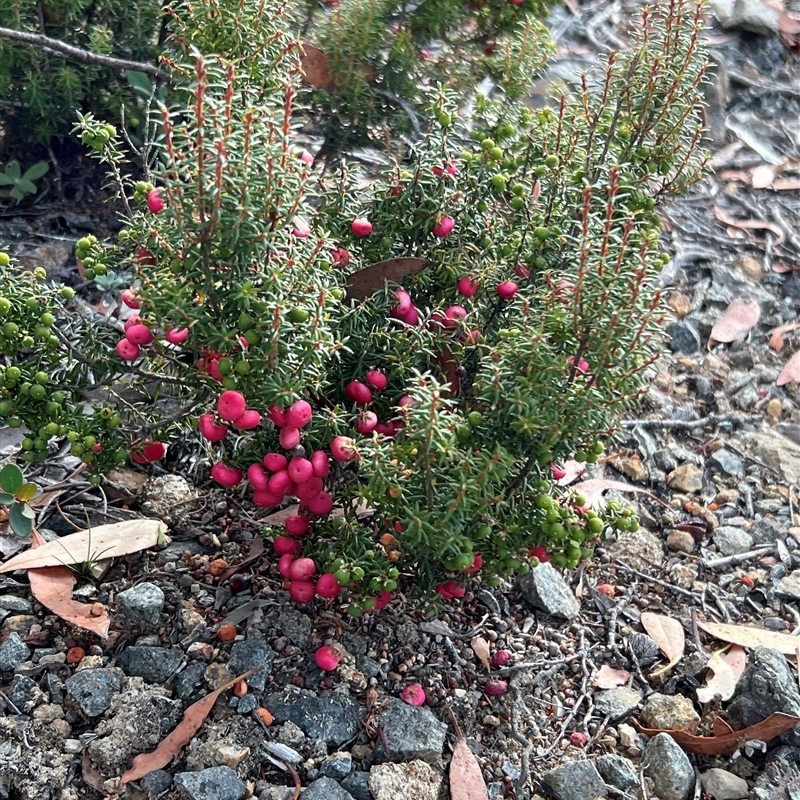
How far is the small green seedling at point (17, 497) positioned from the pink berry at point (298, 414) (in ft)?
2.95

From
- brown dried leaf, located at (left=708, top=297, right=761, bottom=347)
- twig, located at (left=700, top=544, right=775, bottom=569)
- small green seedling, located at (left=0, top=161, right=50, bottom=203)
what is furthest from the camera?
brown dried leaf, located at (left=708, top=297, right=761, bottom=347)

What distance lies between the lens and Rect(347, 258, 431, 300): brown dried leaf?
2141mm

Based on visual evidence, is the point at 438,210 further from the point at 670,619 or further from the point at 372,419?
the point at 670,619

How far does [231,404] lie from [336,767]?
86 centimetres

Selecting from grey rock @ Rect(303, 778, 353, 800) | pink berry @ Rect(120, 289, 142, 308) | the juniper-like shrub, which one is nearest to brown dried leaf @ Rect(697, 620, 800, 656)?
the juniper-like shrub

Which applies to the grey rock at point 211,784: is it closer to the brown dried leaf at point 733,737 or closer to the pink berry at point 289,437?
the pink berry at point 289,437

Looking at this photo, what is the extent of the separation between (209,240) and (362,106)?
4.89 ft

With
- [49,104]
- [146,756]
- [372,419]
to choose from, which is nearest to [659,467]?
[372,419]

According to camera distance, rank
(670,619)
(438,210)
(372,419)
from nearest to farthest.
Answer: (372,419) < (438,210) < (670,619)

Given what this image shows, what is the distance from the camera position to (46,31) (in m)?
3.03

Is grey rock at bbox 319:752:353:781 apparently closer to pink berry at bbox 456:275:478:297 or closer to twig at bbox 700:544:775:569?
pink berry at bbox 456:275:478:297

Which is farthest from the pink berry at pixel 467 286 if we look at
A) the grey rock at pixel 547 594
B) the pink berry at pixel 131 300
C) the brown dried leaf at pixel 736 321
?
the brown dried leaf at pixel 736 321

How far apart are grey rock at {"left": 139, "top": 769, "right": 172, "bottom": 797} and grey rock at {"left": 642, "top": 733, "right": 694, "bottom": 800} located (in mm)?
1089

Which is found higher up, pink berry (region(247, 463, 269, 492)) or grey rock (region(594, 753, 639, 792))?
pink berry (region(247, 463, 269, 492))
